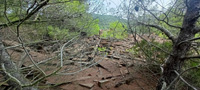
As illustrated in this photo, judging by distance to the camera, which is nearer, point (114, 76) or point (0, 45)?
point (0, 45)

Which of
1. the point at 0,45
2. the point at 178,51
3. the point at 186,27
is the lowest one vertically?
the point at 178,51

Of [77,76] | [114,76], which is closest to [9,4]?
[77,76]

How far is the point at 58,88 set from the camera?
12.5 feet

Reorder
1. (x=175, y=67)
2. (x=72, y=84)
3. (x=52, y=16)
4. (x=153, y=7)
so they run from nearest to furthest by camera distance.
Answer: (x=175, y=67) → (x=153, y=7) → (x=52, y=16) → (x=72, y=84)

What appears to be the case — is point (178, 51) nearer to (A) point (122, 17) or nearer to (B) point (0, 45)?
(A) point (122, 17)

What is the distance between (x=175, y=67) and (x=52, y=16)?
398 cm

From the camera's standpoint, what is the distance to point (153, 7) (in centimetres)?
288

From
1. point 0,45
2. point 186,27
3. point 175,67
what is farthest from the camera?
point 0,45

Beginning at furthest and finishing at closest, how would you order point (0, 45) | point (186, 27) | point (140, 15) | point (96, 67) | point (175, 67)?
point (96, 67)
point (140, 15)
point (0, 45)
point (175, 67)
point (186, 27)

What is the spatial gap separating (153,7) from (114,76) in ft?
10.2

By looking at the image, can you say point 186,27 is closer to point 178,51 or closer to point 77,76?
point 178,51

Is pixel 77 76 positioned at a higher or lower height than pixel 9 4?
lower

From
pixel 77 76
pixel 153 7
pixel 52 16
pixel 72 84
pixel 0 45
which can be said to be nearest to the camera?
pixel 0 45

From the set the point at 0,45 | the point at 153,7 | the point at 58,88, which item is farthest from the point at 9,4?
the point at 153,7
